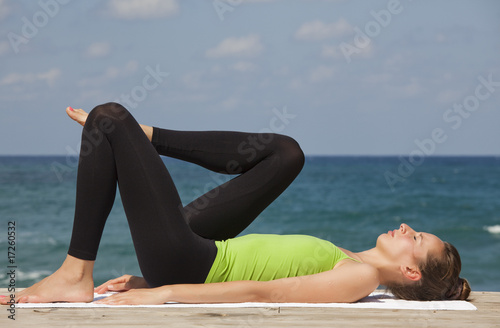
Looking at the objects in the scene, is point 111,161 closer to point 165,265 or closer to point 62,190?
point 165,265

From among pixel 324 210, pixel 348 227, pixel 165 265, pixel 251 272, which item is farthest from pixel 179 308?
pixel 324 210

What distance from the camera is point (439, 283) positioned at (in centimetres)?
249

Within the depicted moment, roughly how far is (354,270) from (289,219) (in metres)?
10.5

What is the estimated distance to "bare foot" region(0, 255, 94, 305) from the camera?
87.0 inches

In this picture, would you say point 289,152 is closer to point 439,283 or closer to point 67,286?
point 439,283

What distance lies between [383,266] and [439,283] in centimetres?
24

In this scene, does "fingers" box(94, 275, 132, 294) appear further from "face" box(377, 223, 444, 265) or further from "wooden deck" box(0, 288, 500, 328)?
"face" box(377, 223, 444, 265)

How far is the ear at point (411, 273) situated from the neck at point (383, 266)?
1.0 inches

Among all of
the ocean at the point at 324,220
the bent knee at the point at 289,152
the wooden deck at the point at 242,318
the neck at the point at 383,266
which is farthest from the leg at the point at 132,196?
the ocean at the point at 324,220

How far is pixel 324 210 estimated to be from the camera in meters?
13.9

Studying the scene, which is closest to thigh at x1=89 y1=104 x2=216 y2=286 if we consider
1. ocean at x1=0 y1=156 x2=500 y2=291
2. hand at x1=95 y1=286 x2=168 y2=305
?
hand at x1=95 y1=286 x2=168 y2=305

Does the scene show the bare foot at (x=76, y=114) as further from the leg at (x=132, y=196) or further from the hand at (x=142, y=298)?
the hand at (x=142, y=298)

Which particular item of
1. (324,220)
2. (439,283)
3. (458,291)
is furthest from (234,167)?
(324,220)

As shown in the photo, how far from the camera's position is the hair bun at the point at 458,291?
8.34 ft
